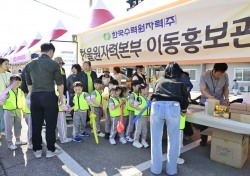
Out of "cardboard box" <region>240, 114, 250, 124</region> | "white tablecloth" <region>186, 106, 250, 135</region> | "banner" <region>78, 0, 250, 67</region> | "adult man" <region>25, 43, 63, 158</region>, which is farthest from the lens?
"adult man" <region>25, 43, 63, 158</region>

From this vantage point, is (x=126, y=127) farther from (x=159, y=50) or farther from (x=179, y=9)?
(x=179, y=9)

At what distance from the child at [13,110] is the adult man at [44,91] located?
66cm

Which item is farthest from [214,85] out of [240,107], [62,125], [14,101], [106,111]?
[14,101]

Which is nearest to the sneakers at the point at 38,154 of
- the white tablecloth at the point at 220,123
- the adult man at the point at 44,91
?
the adult man at the point at 44,91

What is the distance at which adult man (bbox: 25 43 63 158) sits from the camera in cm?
316

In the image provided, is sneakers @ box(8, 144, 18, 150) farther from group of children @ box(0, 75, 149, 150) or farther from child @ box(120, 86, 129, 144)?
child @ box(120, 86, 129, 144)

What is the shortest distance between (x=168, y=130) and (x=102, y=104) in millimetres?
2110

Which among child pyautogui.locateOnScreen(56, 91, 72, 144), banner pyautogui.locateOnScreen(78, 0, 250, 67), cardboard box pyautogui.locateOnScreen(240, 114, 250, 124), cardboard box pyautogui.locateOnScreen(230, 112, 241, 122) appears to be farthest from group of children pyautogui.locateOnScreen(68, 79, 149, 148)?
cardboard box pyautogui.locateOnScreen(240, 114, 250, 124)

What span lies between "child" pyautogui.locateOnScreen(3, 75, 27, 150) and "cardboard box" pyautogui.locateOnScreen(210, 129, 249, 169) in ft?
11.2

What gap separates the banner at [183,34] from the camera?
2441 millimetres

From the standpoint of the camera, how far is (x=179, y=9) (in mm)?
2904

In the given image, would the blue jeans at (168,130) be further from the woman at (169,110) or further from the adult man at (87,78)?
the adult man at (87,78)

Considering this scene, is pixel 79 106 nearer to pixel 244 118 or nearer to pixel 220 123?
pixel 220 123

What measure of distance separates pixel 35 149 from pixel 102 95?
5.59ft
